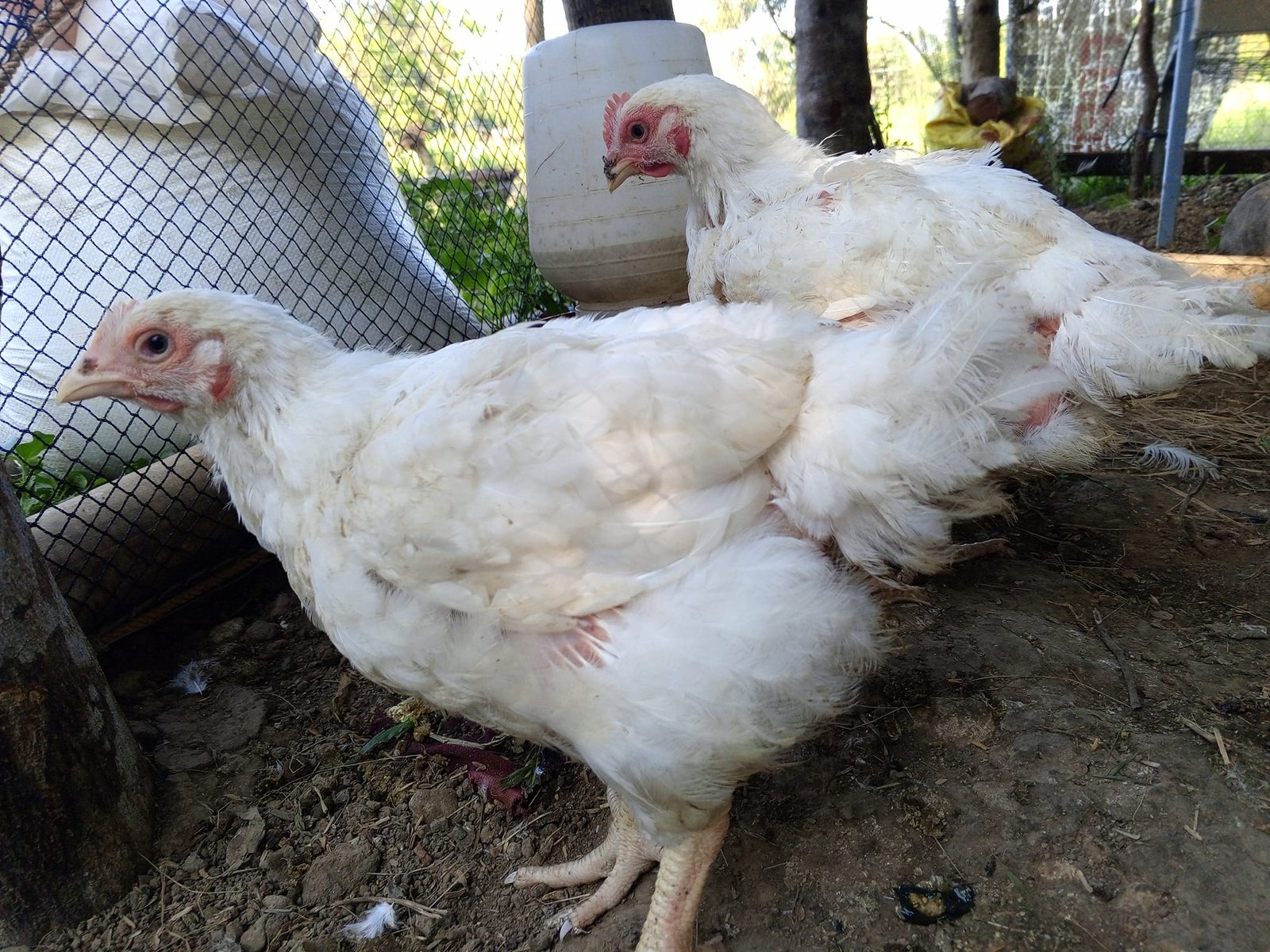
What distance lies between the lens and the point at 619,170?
306 centimetres

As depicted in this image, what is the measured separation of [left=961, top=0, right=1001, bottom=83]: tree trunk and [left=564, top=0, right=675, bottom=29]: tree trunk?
4.17m

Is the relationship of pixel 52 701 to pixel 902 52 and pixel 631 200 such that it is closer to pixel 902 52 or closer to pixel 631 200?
pixel 631 200

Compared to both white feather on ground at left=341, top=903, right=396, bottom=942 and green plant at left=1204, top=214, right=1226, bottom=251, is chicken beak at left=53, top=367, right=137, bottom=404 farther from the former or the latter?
green plant at left=1204, top=214, right=1226, bottom=251

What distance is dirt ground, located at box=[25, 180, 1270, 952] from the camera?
1.43 metres

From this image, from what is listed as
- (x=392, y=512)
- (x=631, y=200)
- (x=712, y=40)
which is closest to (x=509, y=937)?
(x=392, y=512)

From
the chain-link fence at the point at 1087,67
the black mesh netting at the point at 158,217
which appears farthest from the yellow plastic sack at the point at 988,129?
the black mesh netting at the point at 158,217

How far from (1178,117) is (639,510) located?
567 centimetres

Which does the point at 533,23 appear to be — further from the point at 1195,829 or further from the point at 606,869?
the point at 1195,829

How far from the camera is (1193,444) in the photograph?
313cm

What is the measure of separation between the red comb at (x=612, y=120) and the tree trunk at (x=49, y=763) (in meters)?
2.36

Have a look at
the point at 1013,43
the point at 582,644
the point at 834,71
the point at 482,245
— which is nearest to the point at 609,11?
the point at 834,71

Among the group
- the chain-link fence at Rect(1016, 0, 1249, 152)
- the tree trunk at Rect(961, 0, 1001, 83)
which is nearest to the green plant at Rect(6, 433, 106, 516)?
the tree trunk at Rect(961, 0, 1001, 83)

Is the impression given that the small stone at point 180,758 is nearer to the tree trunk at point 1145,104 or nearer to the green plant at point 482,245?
the green plant at point 482,245

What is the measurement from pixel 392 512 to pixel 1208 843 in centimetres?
164
